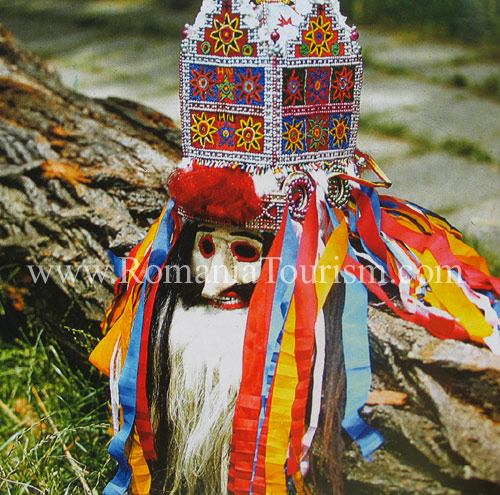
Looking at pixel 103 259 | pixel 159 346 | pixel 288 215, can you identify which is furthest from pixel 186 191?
pixel 103 259

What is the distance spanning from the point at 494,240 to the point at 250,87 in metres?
1.95

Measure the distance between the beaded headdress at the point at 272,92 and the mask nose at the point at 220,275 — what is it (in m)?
0.09

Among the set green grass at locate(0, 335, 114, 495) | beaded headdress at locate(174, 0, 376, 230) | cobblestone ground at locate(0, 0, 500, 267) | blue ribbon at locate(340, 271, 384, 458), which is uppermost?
beaded headdress at locate(174, 0, 376, 230)

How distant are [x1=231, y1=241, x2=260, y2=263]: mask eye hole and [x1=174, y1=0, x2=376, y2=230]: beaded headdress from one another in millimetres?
51

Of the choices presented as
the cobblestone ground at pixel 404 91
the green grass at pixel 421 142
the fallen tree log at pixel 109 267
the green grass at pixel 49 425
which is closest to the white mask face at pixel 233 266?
the fallen tree log at pixel 109 267

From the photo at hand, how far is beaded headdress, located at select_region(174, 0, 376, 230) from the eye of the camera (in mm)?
1231

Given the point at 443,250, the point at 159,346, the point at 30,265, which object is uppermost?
the point at 443,250

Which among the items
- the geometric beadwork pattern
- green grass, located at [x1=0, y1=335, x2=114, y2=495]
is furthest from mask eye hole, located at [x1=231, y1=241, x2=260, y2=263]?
green grass, located at [x1=0, y1=335, x2=114, y2=495]

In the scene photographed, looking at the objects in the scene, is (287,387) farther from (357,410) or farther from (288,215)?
(288,215)

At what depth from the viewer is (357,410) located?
3.91ft

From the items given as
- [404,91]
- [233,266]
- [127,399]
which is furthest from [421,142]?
[127,399]

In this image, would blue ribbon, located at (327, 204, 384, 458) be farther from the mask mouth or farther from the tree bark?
the tree bark

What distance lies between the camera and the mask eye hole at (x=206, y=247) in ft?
4.45

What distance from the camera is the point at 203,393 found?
4.37 ft
